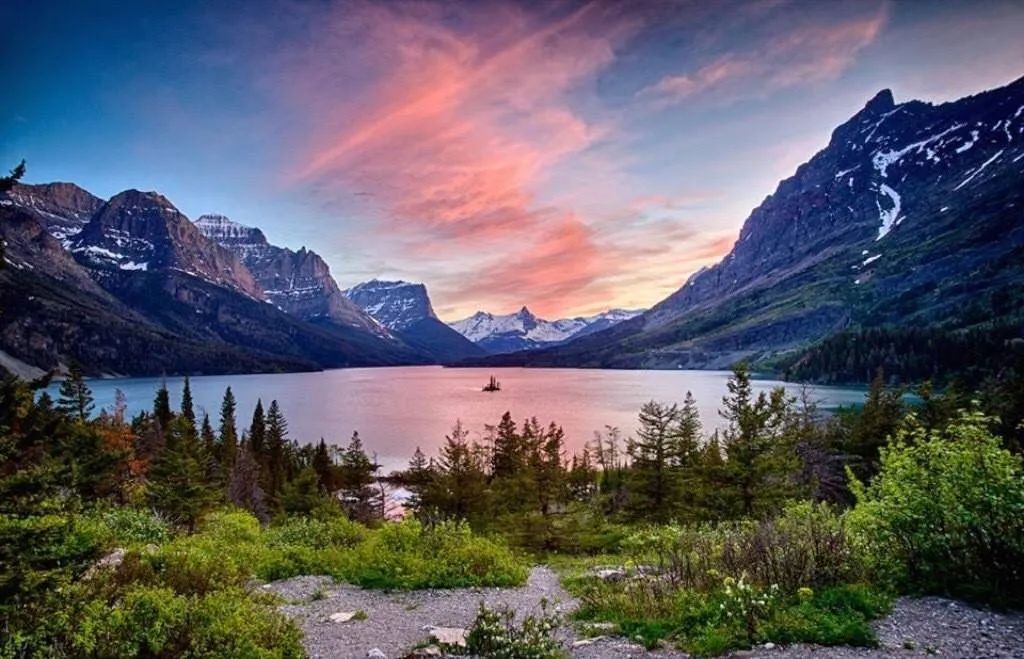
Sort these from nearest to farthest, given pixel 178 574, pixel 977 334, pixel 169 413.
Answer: pixel 178 574 < pixel 169 413 < pixel 977 334

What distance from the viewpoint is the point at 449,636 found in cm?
1146

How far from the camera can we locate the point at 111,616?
916 centimetres

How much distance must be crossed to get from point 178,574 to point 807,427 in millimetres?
43375

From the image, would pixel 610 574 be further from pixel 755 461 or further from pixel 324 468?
pixel 324 468

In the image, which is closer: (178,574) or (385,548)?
(178,574)

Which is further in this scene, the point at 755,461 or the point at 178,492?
the point at 178,492

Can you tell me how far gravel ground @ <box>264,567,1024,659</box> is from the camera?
892cm

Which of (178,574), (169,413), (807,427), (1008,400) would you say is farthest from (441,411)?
(178,574)

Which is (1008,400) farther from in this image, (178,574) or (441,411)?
(441,411)

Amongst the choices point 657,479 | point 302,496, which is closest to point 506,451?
point 302,496

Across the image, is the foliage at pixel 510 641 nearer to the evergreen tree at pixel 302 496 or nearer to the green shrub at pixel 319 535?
the green shrub at pixel 319 535

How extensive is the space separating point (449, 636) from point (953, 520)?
996 cm

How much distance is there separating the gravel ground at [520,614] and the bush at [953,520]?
794mm

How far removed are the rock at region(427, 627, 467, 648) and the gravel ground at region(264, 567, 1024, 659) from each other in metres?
0.28
